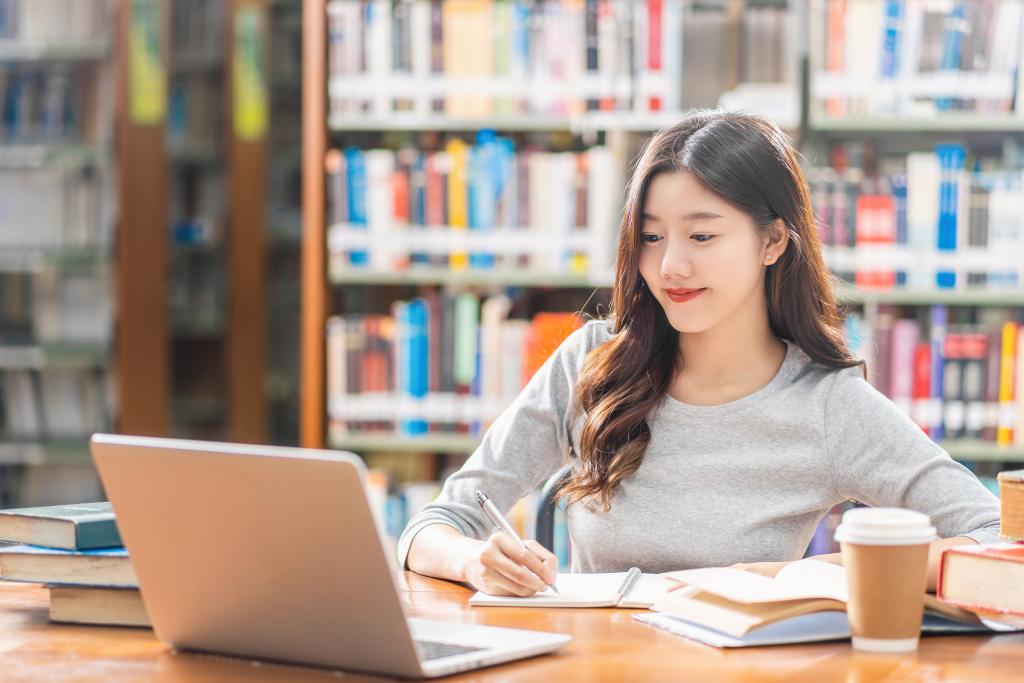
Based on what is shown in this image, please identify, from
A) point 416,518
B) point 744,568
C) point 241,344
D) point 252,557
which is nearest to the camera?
point 252,557

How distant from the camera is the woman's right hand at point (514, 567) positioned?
1309 mm

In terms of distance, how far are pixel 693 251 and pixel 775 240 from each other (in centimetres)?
14

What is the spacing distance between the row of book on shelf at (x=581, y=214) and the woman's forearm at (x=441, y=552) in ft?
5.54

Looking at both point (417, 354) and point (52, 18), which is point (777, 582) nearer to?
point (417, 354)

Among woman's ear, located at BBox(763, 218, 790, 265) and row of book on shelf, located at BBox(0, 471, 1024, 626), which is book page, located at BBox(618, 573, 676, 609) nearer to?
row of book on shelf, located at BBox(0, 471, 1024, 626)

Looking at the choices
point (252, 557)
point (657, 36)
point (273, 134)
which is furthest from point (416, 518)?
point (273, 134)

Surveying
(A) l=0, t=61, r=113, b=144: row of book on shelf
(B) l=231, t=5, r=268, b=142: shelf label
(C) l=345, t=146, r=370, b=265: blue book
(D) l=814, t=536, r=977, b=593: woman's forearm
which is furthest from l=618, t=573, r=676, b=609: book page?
(B) l=231, t=5, r=268, b=142: shelf label

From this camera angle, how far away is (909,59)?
Answer: 3.12 m

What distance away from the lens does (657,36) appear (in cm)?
318

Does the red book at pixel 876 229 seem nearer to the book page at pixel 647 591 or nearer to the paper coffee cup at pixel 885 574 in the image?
the book page at pixel 647 591

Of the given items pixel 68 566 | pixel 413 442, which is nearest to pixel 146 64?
pixel 413 442

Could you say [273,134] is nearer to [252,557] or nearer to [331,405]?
[331,405]

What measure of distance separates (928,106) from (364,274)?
4.45 feet

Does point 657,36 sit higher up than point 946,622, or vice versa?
point 657,36
